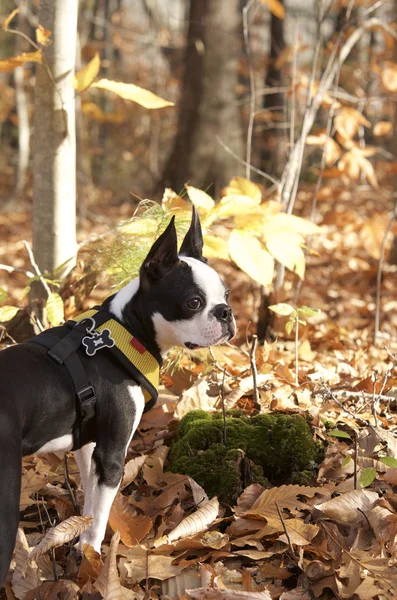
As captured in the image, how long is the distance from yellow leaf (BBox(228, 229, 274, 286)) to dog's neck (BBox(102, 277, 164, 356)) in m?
1.02

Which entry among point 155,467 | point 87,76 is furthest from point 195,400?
point 87,76

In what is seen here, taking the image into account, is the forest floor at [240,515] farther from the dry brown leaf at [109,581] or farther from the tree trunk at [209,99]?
the tree trunk at [209,99]

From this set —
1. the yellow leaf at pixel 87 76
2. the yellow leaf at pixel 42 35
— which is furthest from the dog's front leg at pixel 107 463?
the yellow leaf at pixel 42 35

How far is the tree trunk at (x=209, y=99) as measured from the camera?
Answer: 34.5 ft

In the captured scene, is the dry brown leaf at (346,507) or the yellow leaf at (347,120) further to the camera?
the yellow leaf at (347,120)

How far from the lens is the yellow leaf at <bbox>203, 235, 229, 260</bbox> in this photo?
4148 millimetres

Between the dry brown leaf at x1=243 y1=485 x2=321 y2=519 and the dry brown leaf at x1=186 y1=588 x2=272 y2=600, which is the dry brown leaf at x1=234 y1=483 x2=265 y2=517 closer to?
the dry brown leaf at x1=243 y1=485 x2=321 y2=519

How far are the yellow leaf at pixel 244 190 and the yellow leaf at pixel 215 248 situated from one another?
347 millimetres

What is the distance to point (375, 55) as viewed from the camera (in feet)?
35.3

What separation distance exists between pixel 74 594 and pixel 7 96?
20.3 metres

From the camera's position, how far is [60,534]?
106 inches

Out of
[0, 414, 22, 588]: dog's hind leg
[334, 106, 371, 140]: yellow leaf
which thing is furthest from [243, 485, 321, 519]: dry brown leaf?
[334, 106, 371, 140]: yellow leaf

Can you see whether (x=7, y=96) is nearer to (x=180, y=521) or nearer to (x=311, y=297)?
(x=311, y=297)

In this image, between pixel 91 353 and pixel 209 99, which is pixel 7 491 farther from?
pixel 209 99
